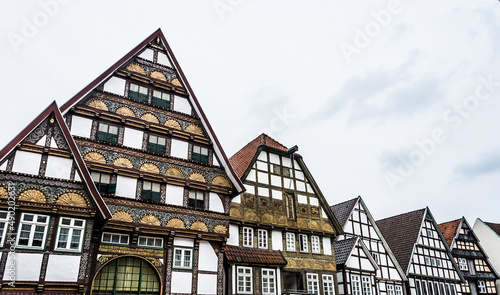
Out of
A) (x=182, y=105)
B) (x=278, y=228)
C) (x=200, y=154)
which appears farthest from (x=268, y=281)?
(x=182, y=105)

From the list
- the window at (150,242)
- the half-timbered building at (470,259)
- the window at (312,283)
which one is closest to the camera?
the window at (150,242)

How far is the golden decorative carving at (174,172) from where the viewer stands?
17797mm

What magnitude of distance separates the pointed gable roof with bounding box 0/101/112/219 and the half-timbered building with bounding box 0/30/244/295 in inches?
1.4

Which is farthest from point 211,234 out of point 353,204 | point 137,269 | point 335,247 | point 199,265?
point 353,204

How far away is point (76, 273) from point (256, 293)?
8.40 m

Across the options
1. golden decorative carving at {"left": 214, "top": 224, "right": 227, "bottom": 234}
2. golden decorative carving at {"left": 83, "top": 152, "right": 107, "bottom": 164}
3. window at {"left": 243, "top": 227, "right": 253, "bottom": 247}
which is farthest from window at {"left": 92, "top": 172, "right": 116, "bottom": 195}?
window at {"left": 243, "top": 227, "right": 253, "bottom": 247}

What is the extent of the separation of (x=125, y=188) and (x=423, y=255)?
2343 cm

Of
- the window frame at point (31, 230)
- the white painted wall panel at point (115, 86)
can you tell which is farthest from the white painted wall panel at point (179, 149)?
the window frame at point (31, 230)

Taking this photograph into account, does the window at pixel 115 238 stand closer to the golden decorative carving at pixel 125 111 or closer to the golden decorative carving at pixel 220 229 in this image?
the golden decorative carving at pixel 220 229

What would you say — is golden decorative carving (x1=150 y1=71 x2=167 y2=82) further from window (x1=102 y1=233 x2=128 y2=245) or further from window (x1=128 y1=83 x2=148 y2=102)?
window (x1=102 y1=233 x2=128 y2=245)

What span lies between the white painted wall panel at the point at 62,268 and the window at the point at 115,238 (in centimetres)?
155

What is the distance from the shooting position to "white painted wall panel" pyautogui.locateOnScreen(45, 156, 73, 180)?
1448 cm

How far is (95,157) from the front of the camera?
16.3 m

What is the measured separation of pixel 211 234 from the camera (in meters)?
17.7
